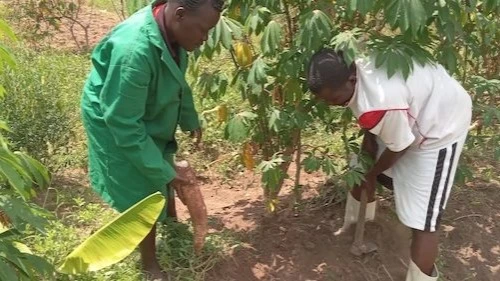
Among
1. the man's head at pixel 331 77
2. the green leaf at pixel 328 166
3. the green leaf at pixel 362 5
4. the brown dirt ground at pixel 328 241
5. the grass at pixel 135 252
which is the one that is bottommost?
the brown dirt ground at pixel 328 241

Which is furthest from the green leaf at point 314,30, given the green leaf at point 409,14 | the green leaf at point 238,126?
the green leaf at point 238,126

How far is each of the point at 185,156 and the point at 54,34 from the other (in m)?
2.32

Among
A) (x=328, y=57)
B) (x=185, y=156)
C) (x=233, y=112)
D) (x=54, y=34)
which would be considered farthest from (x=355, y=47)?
(x=54, y=34)

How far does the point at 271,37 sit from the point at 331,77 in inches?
11.7

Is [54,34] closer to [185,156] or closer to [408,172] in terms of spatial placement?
[185,156]

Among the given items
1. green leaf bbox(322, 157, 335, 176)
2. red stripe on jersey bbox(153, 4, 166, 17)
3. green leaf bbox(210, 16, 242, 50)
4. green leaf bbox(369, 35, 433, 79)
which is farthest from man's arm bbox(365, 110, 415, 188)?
red stripe on jersey bbox(153, 4, 166, 17)

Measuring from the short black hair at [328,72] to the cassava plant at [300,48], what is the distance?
0.14 ft

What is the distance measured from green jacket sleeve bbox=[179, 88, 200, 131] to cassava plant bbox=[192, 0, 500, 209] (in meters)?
0.12

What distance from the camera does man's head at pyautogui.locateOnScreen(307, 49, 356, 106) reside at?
2361 mm

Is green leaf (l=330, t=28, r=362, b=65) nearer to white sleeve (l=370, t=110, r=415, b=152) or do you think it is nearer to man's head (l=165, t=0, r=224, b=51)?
white sleeve (l=370, t=110, r=415, b=152)

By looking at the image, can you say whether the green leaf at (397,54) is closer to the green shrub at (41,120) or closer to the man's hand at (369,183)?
the man's hand at (369,183)

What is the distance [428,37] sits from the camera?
257 centimetres

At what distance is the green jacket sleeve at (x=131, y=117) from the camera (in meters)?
2.29

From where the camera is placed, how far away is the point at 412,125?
2508mm
